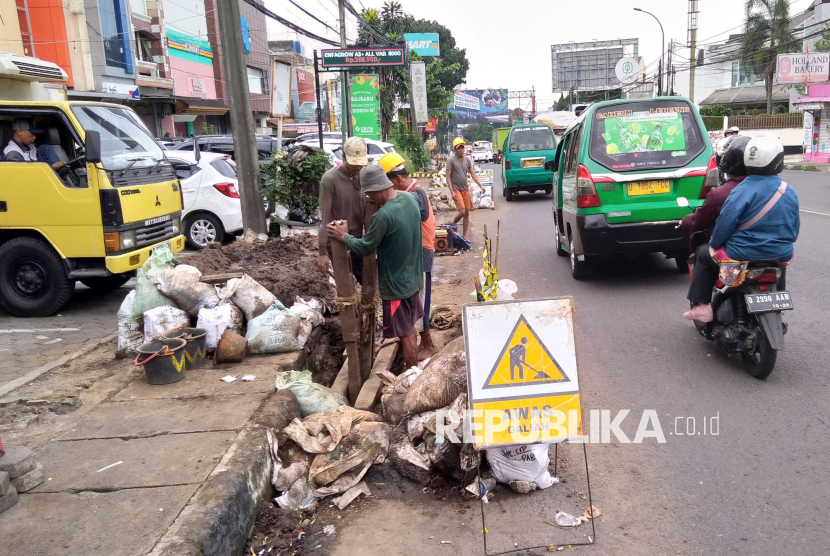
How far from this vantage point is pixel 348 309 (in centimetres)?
502

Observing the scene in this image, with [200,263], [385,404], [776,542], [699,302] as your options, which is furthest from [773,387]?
[200,263]

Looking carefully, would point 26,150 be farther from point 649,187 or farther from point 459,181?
point 649,187

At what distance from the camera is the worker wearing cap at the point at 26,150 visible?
7.09 m

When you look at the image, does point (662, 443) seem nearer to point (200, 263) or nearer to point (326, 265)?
point (326, 265)

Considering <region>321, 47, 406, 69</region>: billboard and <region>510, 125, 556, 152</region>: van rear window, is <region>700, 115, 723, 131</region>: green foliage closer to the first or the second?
<region>510, 125, 556, 152</region>: van rear window

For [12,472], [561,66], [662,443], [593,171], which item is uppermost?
[561,66]

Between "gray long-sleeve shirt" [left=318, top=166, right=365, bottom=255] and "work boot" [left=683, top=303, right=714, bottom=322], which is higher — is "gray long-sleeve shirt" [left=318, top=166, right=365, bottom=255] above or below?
above

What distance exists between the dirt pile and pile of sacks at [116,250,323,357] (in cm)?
53

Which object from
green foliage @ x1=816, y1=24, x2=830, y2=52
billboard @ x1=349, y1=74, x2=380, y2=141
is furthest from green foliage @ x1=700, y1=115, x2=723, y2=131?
billboard @ x1=349, y1=74, x2=380, y2=141

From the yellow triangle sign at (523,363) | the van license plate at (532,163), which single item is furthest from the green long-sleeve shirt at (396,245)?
the van license plate at (532,163)

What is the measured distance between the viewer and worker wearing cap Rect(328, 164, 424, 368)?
4816mm

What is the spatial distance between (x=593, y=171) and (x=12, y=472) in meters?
6.22

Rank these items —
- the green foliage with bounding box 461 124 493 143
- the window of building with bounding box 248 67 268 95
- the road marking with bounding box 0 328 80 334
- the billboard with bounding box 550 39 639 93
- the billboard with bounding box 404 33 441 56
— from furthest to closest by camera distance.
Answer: the green foliage with bounding box 461 124 493 143 < the billboard with bounding box 550 39 639 93 < the billboard with bounding box 404 33 441 56 < the window of building with bounding box 248 67 268 95 < the road marking with bounding box 0 328 80 334

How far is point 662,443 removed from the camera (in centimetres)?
406
